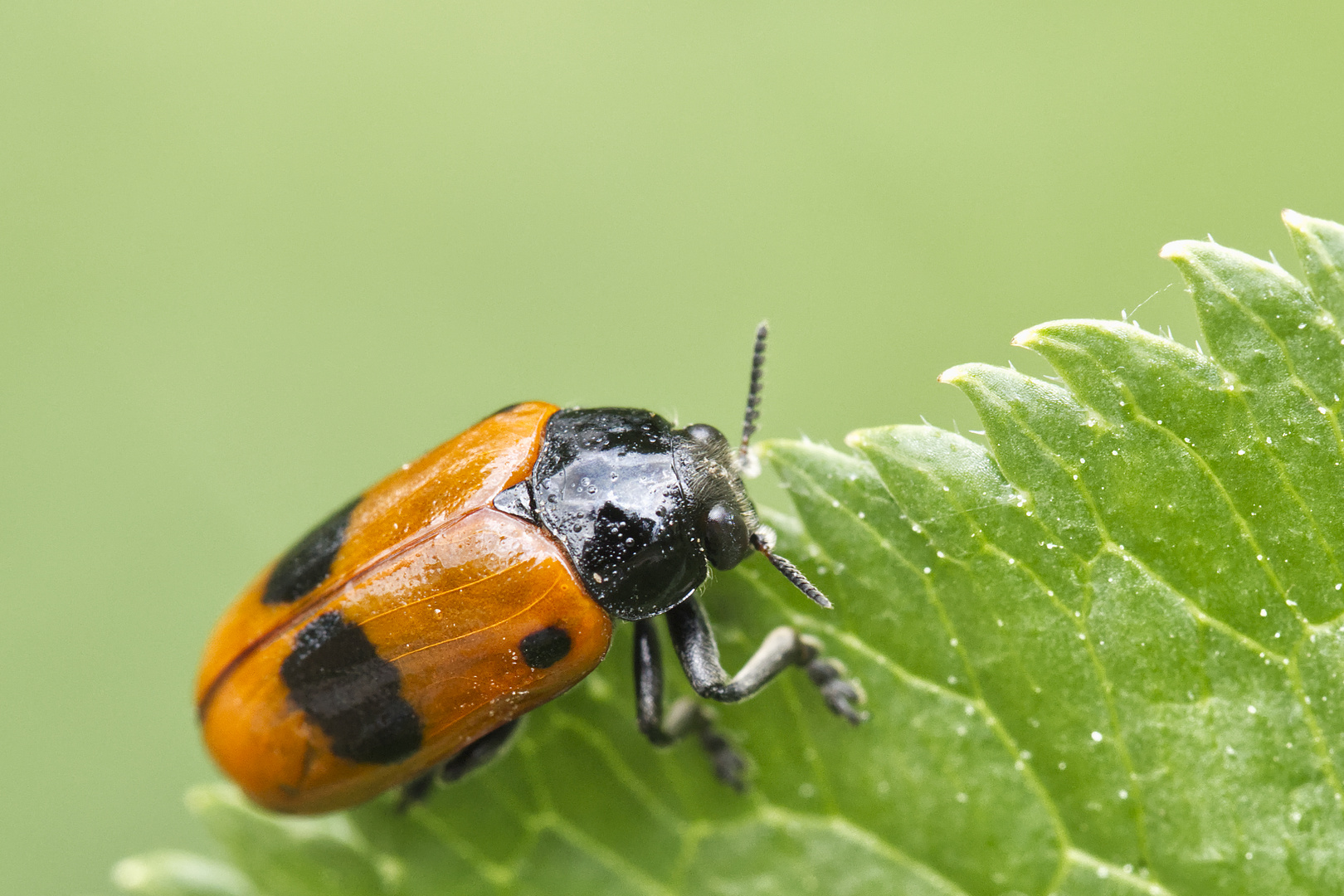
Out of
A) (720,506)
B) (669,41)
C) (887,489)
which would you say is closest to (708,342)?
(669,41)

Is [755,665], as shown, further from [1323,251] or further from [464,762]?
[1323,251]

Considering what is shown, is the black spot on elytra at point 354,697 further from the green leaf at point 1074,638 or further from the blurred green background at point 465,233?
the blurred green background at point 465,233

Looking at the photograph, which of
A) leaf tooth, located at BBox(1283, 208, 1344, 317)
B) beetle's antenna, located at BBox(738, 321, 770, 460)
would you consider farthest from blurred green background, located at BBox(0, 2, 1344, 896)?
leaf tooth, located at BBox(1283, 208, 1344, 317)

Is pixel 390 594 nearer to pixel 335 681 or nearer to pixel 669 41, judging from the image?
pixel 335 681

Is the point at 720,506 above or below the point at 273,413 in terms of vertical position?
below

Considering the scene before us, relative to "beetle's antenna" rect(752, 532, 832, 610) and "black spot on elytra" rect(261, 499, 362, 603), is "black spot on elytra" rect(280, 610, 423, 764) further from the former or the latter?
"beetle's antenna" rect(752, 532, 832, 610)

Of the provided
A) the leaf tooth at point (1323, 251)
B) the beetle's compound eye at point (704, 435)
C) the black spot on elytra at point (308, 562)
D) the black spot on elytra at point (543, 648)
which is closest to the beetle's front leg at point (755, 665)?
the black spot on elytra at point (543, 648)
